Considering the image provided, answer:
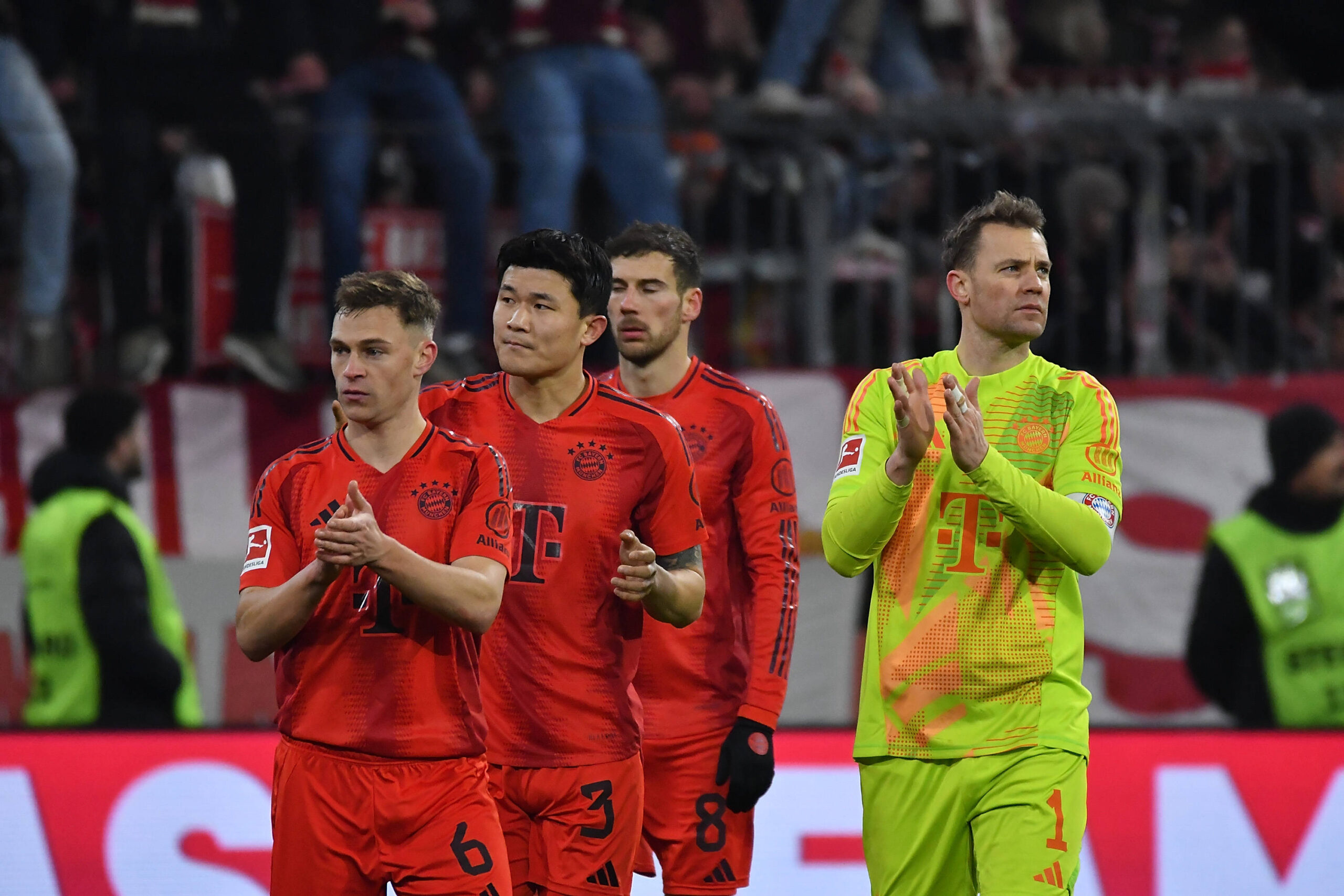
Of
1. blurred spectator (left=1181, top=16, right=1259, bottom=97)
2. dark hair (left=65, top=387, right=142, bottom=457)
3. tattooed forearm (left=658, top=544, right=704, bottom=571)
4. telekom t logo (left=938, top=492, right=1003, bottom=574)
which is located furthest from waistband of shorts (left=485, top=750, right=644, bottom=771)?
blurred spectator (left=1181, top=16, right=1259, bottom=97)

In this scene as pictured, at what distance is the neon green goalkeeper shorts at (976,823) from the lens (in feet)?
12.7

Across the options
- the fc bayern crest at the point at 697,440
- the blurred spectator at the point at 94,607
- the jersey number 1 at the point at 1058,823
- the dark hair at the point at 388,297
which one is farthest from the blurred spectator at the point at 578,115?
the jersey number 1 at the point at 1058,823

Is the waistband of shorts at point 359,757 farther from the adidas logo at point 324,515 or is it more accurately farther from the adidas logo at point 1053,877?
the adidas logo at point 1053,877

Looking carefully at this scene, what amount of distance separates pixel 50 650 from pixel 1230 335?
5.68 metres

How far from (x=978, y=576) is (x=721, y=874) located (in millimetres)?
1221

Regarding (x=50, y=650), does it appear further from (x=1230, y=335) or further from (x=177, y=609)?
(x=1230, y=335)

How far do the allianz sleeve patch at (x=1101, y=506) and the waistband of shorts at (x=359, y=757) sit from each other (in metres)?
1.62

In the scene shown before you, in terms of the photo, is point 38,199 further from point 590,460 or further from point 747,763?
point 747,763

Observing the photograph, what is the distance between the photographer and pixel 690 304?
4.79 meters

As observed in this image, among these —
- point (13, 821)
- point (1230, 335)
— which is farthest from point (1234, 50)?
point (13, 821)

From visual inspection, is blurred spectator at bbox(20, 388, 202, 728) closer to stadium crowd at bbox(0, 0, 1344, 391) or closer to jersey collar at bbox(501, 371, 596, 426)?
stadium crowd at bbox(0, 0, 1344, 391)

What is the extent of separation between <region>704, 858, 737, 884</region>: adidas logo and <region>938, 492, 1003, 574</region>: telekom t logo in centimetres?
116

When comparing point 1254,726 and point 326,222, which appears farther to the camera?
point 326,222

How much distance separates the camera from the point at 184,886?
19.4 feet
